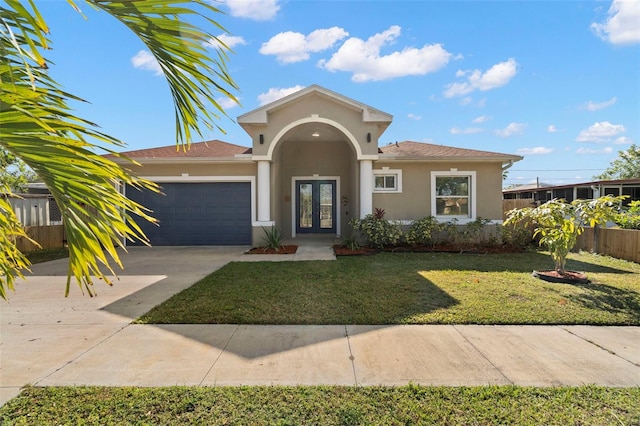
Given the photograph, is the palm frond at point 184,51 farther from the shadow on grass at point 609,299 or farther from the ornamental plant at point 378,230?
the ornamental plant at point 378,230

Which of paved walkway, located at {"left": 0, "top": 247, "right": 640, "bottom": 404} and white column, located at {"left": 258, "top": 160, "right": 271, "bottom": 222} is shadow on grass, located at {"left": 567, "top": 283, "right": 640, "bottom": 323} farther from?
white column, located at {"left": 258, "top": 160, "right": 271, "bottom": 222}

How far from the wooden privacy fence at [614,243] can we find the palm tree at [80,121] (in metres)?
11.4

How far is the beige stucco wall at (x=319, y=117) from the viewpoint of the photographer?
1041 centimetres

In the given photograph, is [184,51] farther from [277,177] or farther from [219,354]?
[277,177]

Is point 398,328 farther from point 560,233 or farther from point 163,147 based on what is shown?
point 163,147

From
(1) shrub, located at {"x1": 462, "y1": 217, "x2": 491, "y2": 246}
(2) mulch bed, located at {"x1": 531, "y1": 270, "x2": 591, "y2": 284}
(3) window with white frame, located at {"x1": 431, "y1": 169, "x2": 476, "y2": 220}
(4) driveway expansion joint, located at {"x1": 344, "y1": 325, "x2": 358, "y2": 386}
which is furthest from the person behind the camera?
(3) window with white frame, located at {"x1": 431, "y1": 169, "x2": 476, "y2": 220}

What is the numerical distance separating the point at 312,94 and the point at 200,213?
19.4 feet

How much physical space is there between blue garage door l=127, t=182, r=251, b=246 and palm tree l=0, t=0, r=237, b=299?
958cm

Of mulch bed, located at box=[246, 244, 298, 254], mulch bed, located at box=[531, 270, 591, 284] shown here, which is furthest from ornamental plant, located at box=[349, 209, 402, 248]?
mulch bed, located at box=[531, 270, 591, 284]

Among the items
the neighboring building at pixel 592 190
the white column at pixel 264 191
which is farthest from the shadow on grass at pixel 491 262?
the neighboring building at pixel 592 190

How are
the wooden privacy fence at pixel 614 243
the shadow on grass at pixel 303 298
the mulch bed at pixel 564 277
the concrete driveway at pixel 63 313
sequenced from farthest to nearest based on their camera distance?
the wooden privacy fence at pixel 614 243
the mulch bed at pixel 564 277
the shadow on grass at pixel 303 298
the concrete driveway at pixel 63 313

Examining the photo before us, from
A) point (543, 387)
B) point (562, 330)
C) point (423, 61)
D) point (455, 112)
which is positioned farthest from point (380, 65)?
point (543, 387)

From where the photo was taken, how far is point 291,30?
7.09m

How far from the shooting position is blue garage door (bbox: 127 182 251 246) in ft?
37.6
